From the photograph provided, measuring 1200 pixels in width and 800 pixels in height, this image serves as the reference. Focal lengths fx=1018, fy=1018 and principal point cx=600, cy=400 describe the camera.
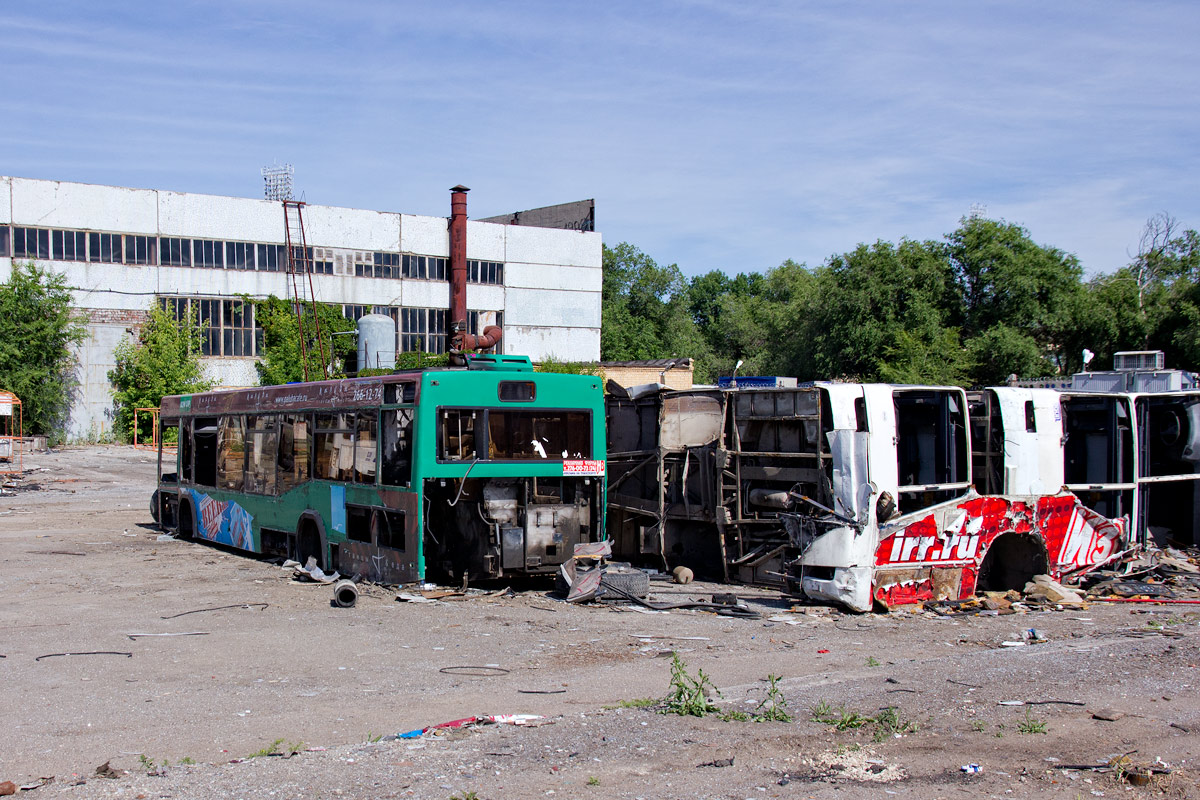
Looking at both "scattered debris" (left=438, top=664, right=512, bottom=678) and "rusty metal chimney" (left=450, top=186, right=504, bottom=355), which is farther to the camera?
"rusty metal chimney" (left=450, top=186, right=504, bottom=355)

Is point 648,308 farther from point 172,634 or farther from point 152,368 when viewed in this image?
point 172,634

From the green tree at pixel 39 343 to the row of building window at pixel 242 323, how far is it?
4300 mm

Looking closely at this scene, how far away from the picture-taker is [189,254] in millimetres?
45875

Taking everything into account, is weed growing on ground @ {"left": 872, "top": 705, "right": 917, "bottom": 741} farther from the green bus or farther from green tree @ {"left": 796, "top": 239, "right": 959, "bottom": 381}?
green tree @ {"left": 796, "top": 239, "right": 959, "bottom": 381}

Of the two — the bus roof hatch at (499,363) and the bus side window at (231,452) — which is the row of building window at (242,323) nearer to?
the bus side window at (231,452)

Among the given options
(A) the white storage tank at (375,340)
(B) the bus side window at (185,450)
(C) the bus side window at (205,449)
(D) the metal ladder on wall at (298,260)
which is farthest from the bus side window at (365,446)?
(A) the white storage tank at (375,340)

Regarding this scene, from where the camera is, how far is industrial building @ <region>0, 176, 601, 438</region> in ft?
143

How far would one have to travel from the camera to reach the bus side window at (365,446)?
42.1 ft

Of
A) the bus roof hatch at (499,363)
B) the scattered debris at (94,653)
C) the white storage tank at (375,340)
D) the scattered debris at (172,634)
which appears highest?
the white storage tank at (375,340)

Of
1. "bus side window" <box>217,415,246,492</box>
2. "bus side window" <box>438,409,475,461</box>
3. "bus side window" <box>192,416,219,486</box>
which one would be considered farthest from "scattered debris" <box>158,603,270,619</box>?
"bus side window" <box>192,416,219,486</box>

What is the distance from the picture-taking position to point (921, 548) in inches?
456

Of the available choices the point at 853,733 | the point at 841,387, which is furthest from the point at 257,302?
the point at 853,733

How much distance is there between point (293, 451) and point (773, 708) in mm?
9774

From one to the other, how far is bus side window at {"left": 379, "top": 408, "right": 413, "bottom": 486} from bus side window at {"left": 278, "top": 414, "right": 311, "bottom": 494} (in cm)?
238
